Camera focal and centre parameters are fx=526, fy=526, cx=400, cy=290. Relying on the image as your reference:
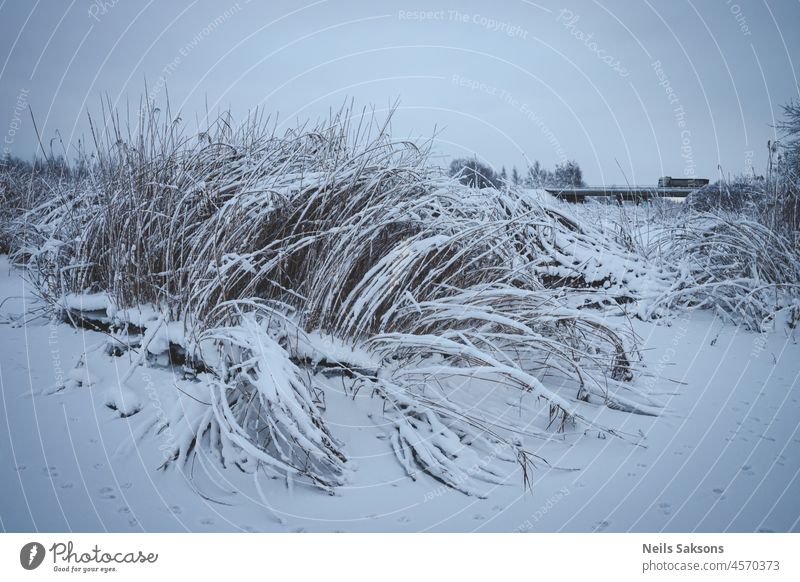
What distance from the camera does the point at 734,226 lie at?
95.3 inches

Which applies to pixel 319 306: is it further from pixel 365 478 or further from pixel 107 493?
pixel 107 493

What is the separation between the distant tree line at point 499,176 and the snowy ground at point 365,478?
109 centimetres

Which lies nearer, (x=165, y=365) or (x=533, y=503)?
(x=533, y=503)

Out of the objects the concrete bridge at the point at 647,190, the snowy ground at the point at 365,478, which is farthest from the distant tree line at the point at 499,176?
the snowy ground at the point at 365,478

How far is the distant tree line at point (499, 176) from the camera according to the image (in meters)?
2.39

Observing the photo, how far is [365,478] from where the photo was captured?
1056 mm
